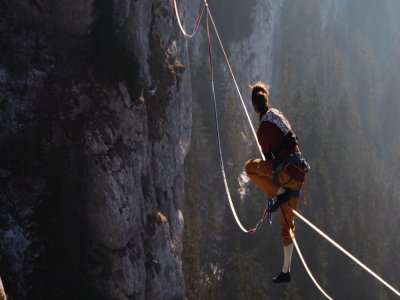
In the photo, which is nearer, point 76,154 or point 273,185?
point 273,185

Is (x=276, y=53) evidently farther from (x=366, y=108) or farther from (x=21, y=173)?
(x=21, y=173)

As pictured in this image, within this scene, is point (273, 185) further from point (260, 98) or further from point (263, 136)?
point (260, 98)

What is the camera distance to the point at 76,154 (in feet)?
50.2

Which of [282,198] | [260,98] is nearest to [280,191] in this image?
[282,198]

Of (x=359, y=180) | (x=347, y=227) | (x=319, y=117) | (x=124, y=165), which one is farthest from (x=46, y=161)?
(x=359, y=180)

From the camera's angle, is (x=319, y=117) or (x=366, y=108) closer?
(x=319, y=117)

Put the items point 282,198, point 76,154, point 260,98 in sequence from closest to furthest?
point 260,98, point 282,198, point 76,154

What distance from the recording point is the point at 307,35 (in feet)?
264

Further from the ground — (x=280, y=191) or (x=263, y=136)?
(x=263, y=136)

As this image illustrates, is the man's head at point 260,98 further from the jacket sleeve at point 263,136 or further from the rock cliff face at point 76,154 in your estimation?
the rock cliff face at point 76,154

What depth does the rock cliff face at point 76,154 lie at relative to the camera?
1391 centimetres

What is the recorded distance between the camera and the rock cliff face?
1391 centimetres

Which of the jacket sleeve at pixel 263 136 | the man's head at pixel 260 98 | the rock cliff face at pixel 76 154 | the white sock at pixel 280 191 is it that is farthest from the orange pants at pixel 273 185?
the rock cliff face at pixel 76 154

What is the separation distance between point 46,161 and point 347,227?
4582 cm
